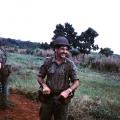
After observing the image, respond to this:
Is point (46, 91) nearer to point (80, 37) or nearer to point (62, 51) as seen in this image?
point (62, 51)

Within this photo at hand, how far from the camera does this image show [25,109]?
9164mm

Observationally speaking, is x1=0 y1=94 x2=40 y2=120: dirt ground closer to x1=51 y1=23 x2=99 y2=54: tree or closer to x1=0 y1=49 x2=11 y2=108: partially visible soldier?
x1=0 y1=49 x2=11 y2=108: partially visible soldier

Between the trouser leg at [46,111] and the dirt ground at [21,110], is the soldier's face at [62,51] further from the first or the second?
the dirt ground at [21,110]

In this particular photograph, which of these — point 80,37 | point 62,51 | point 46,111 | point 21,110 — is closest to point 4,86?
point 21,110

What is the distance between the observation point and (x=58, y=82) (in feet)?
16.3

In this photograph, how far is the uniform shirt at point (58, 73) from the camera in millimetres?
4977

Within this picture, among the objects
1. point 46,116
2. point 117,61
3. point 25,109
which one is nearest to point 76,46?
point 117,61

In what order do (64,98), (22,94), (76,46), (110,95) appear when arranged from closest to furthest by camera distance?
(64,98), (22,94), (110,95), (76,46)

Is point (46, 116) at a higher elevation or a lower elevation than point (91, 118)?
higher

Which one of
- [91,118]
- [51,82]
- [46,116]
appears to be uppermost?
[51,82]

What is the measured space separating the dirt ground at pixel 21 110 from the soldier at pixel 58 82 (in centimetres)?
326

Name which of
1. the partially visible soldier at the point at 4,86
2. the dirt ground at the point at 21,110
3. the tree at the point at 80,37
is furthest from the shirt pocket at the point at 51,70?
the tree at the point at 80,37

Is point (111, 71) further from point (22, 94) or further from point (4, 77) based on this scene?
point (4, 77)

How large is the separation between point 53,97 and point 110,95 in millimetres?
7313
